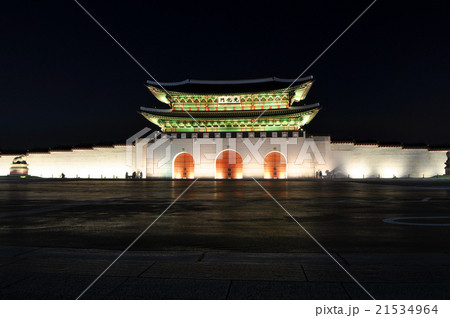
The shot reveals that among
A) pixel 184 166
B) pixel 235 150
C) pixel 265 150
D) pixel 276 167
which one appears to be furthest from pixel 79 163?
pixel 276 167

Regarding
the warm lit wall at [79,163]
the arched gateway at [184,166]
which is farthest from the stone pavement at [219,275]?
the warm lit wall at [79,163]

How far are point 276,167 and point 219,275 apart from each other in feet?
116

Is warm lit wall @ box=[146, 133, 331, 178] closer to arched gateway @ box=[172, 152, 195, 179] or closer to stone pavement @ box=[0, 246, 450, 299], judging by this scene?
arched gateway @ box=[172, 152, 195, 179]

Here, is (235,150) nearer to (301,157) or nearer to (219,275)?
(301,157)

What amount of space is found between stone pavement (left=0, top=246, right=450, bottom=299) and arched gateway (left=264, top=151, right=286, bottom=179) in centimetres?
3381

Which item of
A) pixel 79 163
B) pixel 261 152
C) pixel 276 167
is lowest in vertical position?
pixel 276 167

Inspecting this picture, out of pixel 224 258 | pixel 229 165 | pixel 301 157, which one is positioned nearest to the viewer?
pixel 224 258

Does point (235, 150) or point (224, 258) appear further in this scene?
point (235, 150)

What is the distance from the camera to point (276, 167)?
125ft

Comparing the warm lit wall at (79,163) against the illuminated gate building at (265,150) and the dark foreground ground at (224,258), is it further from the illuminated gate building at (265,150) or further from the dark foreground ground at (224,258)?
the dark foreground ground at (224,258)

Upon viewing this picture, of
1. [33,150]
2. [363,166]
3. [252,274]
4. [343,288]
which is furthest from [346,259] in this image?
[33,150]

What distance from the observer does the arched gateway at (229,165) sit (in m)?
38.3

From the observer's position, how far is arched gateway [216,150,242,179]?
126 ft

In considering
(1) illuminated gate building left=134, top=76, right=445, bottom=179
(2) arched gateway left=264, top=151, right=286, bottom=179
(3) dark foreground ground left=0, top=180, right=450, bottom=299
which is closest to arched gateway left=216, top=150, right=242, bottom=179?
(1) illuminated gate building left=134, top=76, right=445, bottom=179
